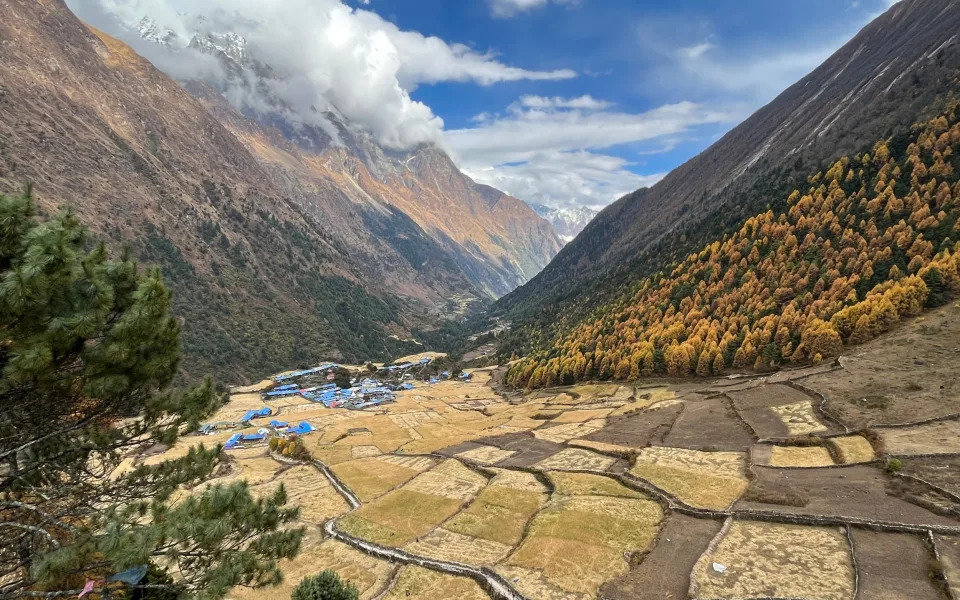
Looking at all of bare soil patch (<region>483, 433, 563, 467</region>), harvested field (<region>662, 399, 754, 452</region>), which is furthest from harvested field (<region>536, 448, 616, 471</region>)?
harvested field (<region>662, 399, 754, 452</region>)

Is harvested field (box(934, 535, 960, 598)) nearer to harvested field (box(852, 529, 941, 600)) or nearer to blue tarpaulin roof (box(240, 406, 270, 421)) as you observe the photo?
harvested field (box(852, 529, 941, 600))

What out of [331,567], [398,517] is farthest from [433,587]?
[398,517]

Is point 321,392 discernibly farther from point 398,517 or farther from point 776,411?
point 776,411

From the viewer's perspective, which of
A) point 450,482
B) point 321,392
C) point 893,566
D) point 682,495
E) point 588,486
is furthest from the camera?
point 321,392

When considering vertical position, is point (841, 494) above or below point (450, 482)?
above

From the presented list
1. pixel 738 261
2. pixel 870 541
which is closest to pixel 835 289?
pixel 738 261

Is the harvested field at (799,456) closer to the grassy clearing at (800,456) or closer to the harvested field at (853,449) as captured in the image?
the grassy clearing at (800,456)
